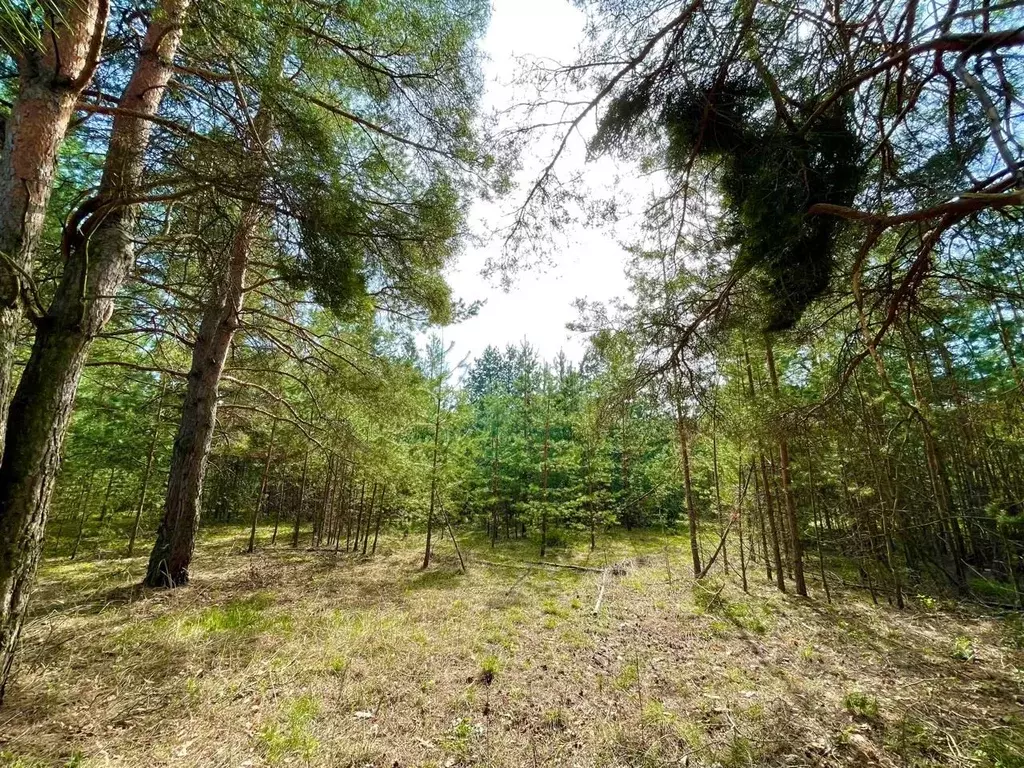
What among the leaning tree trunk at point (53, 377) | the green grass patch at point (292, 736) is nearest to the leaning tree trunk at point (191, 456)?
the leaning tree trunk at point (53, 377)

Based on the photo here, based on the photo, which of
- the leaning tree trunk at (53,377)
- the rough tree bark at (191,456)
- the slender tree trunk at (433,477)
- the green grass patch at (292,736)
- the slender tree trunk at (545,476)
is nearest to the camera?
the leaning tree trunk at (53,377)

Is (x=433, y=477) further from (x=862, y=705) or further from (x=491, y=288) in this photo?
(x=862, y=705)

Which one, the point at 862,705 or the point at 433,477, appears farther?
the point at 433,477

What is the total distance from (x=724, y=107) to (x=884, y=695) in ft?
18.7

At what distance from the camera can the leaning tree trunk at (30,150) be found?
6.32 feet

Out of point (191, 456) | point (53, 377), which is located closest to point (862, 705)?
point (53, 377)

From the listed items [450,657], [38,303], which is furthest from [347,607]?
[38,303]

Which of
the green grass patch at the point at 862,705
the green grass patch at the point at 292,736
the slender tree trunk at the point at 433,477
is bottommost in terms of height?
the green grass patch at the point at 862,705

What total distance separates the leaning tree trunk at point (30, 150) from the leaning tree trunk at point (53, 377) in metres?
0.21

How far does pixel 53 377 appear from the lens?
2.33 meters

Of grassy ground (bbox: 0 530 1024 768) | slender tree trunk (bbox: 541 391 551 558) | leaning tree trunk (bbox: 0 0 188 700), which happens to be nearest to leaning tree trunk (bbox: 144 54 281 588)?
grassy ground (bbox: 0 530 1024 768)

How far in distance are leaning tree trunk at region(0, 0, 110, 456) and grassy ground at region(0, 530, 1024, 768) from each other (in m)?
2.57

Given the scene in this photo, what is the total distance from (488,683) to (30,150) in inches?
213

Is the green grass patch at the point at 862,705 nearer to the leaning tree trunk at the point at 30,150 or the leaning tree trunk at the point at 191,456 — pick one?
the leaning tree trunk at the point at 30,150
